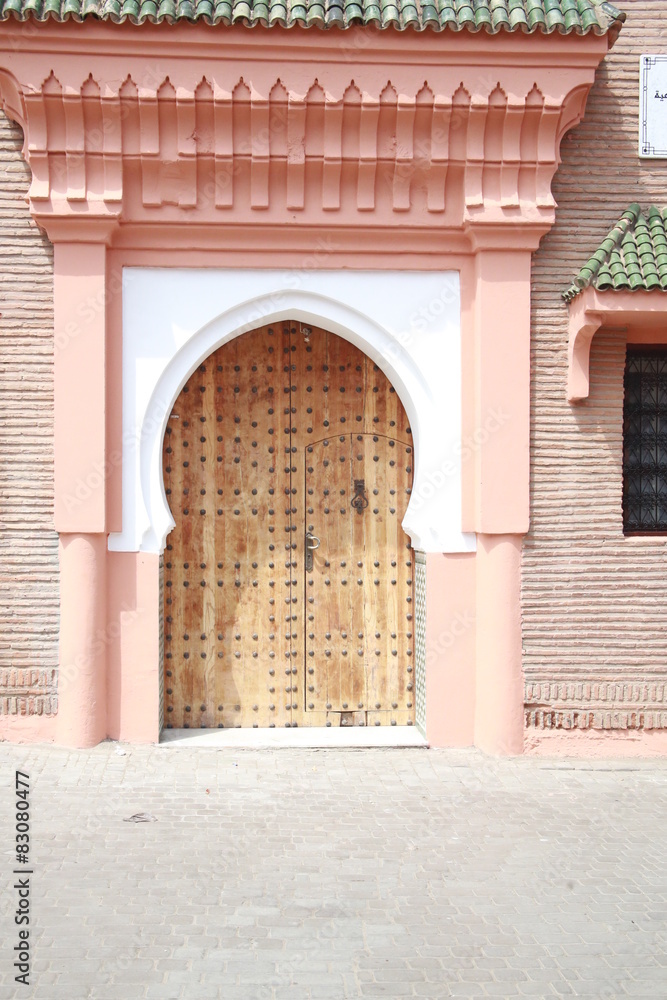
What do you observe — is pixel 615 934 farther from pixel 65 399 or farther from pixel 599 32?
pixel 599 32

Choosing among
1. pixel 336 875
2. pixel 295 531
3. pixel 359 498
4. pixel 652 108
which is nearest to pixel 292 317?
pixel 359 498

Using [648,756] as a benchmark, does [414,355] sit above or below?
above

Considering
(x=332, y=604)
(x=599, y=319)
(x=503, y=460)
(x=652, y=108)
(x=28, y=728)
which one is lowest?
(x=28, y=728)

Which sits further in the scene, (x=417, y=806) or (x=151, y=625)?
(x=151, y=625)

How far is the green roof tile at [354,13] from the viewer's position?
5398 mm

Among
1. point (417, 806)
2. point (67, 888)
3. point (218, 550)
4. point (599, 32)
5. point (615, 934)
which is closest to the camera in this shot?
point (615, 934)

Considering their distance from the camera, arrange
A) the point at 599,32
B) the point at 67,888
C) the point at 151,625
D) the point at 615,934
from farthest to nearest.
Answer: the point at 151,625 < the point at 599,32 < the point at 67,888 < the point at 615,934

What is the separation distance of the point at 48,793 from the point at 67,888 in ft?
4.02

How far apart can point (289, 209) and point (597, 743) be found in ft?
13.1

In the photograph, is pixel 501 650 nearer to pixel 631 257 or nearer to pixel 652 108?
pixel 631 257

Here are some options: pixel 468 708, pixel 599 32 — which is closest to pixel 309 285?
pixel 599 32

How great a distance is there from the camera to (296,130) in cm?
573

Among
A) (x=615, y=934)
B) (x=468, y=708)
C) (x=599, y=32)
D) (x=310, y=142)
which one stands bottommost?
(x=615, y=934)

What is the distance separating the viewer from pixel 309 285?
19.7ft
